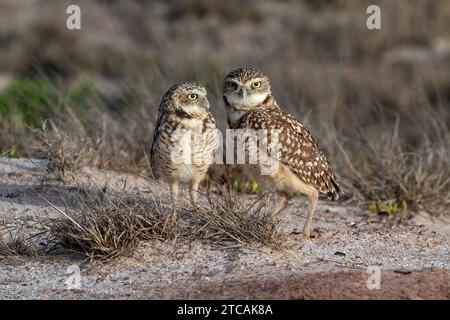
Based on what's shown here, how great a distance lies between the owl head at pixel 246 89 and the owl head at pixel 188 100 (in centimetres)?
30

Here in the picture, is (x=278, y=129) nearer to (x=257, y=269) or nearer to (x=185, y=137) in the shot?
(x=185, y=137)

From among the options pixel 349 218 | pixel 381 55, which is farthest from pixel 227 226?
pixel 381 55

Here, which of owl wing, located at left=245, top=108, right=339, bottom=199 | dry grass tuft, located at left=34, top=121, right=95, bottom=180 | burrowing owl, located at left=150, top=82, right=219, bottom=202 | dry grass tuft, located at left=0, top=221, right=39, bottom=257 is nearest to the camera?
dry grass tuft, located at left=0, top=221, right=39, bottom=257

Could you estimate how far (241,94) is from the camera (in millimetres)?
7348

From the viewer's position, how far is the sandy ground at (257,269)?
577cm

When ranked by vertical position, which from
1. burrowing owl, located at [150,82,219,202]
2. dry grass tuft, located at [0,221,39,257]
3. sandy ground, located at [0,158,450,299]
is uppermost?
burrowing owl, located at [150,82,219,202]

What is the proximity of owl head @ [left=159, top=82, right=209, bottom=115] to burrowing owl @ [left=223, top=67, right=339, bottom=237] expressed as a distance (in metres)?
0.32

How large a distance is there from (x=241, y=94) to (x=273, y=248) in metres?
1.41

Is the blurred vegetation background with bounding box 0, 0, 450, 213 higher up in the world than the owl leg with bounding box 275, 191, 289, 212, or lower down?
higher up

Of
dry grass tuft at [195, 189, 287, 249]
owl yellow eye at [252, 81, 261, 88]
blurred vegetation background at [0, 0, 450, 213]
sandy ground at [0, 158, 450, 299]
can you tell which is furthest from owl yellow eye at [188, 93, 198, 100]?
blurred vegetation background at [0, 0, 450, 213]

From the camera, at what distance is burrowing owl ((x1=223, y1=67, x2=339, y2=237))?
726 centimetres

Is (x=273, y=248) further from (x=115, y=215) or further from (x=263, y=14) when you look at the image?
(x=263, y=14)

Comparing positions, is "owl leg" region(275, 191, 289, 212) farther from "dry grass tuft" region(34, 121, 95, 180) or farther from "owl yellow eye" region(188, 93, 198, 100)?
"dry grass tuft" region(34, 121, 95, 180)
